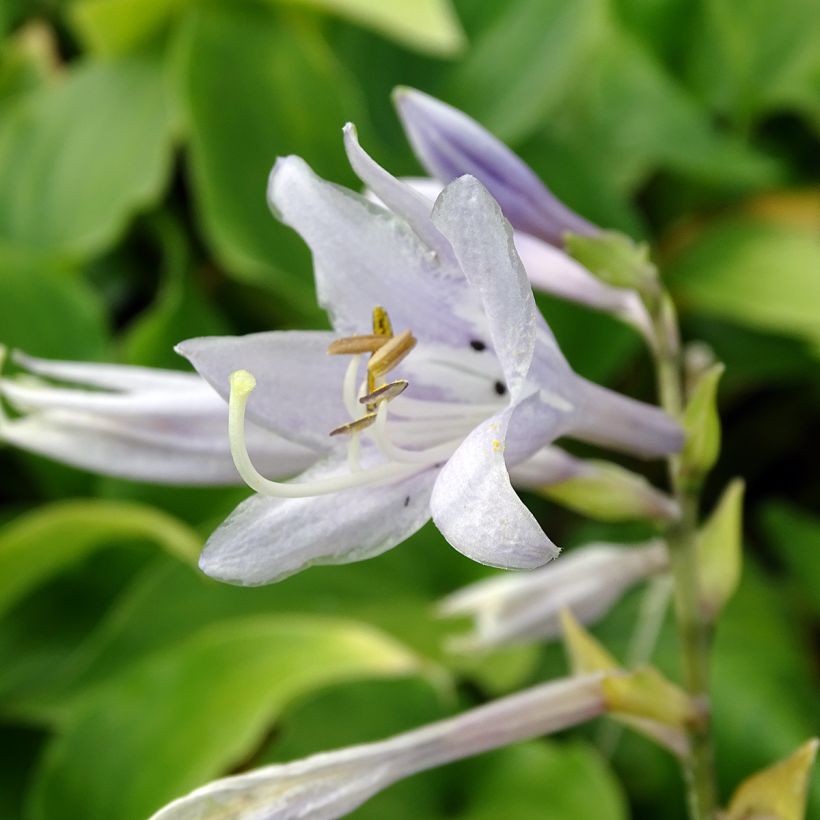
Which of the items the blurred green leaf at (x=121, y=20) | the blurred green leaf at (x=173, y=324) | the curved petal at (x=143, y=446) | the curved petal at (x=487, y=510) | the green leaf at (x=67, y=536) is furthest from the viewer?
the blurred green leaf at (x=121, y=20)

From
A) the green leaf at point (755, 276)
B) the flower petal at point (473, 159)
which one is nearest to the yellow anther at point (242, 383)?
the flower petal at point (473, 159)

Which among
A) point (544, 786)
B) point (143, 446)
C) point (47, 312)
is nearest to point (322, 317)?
point (47, 312)

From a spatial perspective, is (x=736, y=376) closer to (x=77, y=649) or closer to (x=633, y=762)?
(x=633, y=762)

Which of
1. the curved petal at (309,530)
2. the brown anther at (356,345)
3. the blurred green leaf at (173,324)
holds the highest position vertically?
the brown anther at (356,345)

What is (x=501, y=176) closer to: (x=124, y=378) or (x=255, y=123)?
(x=124, y=378)

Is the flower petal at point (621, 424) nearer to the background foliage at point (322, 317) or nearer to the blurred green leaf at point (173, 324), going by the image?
the background foliage at point (322, 317)

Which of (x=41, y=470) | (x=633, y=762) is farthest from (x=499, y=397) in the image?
(x=41, y=470)

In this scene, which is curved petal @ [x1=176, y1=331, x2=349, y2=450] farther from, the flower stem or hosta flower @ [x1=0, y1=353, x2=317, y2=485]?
the flower stem

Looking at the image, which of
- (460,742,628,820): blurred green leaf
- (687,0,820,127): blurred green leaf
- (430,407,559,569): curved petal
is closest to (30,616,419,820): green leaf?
(460,742,628,820): blurred green leaf
